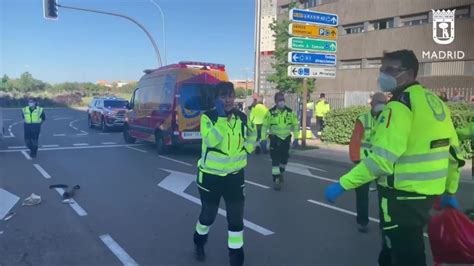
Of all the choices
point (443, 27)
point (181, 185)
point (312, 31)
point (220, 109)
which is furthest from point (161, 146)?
point (443, 27)

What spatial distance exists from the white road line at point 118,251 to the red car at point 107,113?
15.9 m

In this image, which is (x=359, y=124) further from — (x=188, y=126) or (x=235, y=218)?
(x=188, y=126)

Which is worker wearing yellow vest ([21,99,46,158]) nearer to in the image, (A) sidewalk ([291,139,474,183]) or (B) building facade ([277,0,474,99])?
(A) sidewalk ([291,139,474,183])

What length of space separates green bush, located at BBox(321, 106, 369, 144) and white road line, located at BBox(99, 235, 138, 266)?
10.9 meters

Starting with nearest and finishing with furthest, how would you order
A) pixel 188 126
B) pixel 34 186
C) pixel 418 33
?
1. pixel 34 186
2. pixel 188 126
3. pixel 418 33

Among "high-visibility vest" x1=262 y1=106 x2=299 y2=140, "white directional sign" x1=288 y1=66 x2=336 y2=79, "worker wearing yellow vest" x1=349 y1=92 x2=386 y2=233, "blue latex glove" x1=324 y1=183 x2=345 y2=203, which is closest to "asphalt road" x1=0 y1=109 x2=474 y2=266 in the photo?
"worker wearing yellow vest" x1=349 y1=92 x2=386 y2=233

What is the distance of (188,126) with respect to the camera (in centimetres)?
1228

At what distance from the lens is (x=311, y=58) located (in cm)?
1377

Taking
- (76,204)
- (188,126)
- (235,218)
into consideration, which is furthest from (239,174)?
(188,126)

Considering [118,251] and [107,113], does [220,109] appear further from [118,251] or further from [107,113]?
[107,113]

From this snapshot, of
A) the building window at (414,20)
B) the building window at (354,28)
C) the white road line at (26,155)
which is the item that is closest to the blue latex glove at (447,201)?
the white road line at (26,155)

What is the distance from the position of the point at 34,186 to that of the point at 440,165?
25.6ft

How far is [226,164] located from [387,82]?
1.77 meters

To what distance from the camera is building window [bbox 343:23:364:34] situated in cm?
3547
